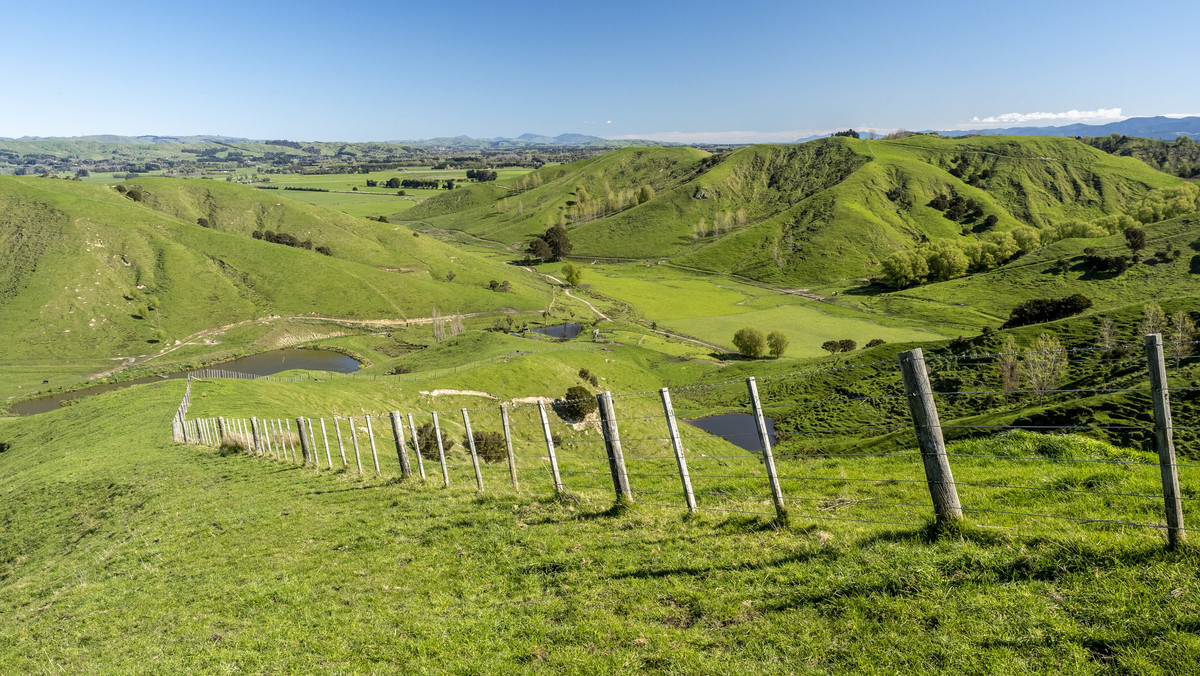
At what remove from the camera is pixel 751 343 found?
4149 inches

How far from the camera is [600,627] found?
8.52 metres

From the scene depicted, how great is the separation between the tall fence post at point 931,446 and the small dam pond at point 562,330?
376 feet

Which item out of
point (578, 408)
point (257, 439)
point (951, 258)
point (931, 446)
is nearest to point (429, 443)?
point (257, 439)

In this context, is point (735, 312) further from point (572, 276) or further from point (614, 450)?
point (614, 450)

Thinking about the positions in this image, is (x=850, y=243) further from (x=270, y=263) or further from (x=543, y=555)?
(x=543, y=555)

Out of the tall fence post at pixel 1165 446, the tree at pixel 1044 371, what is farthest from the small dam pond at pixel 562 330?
the tall fence post at pixel 1165 446

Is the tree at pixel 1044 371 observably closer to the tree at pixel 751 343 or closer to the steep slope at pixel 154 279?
the tree at pixel 751 343

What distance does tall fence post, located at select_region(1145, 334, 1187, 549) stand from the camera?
736 centimetres

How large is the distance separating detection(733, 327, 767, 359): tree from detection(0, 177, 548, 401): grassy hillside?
60.1m

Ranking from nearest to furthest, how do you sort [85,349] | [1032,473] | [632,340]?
1. [1032,473]
2. [85,349]
3. [632,340]

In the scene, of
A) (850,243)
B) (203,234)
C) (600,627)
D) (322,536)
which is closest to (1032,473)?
(600,627)

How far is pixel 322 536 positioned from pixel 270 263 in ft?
468

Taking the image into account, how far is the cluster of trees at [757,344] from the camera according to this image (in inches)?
4151

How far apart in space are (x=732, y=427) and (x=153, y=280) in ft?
429
